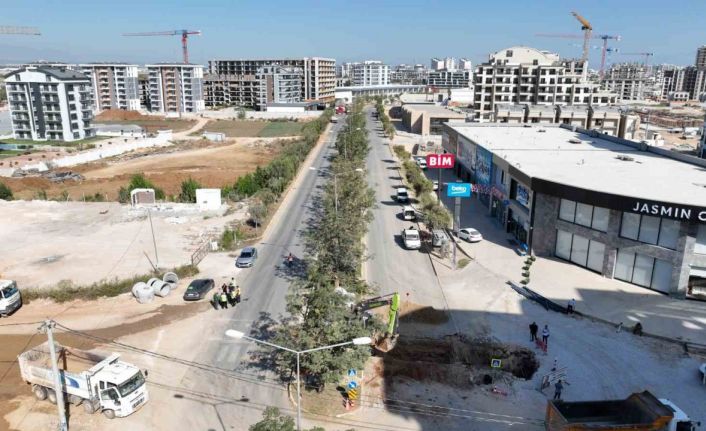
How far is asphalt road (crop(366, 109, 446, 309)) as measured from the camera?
37.2 meters

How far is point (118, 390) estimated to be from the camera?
76.9ft

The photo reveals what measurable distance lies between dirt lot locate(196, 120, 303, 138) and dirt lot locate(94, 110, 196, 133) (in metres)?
8.55

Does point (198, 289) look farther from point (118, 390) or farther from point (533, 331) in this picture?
point (533, 331)

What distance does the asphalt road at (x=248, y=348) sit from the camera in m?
24.0

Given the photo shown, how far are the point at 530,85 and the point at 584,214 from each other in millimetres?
94546

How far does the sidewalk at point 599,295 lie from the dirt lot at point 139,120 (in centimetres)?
12392

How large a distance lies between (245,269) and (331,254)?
11204 mm

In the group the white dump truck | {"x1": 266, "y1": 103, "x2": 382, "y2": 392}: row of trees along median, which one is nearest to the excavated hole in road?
{"x1": 266, "y1": 103, "x2": 382, "y2": 392}: row of trees along median

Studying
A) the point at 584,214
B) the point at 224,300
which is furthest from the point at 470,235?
the point at 224,300

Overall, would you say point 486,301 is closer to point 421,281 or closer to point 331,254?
point 421,281

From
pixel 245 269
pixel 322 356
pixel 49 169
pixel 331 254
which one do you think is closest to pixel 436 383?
pixel 322 356

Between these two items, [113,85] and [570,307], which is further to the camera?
[113,85]

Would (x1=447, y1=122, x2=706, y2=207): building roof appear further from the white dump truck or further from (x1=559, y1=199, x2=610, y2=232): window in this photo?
the white dump truck

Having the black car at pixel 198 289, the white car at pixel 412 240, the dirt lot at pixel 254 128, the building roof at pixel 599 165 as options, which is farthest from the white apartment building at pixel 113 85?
the black car at pixel 198 289
